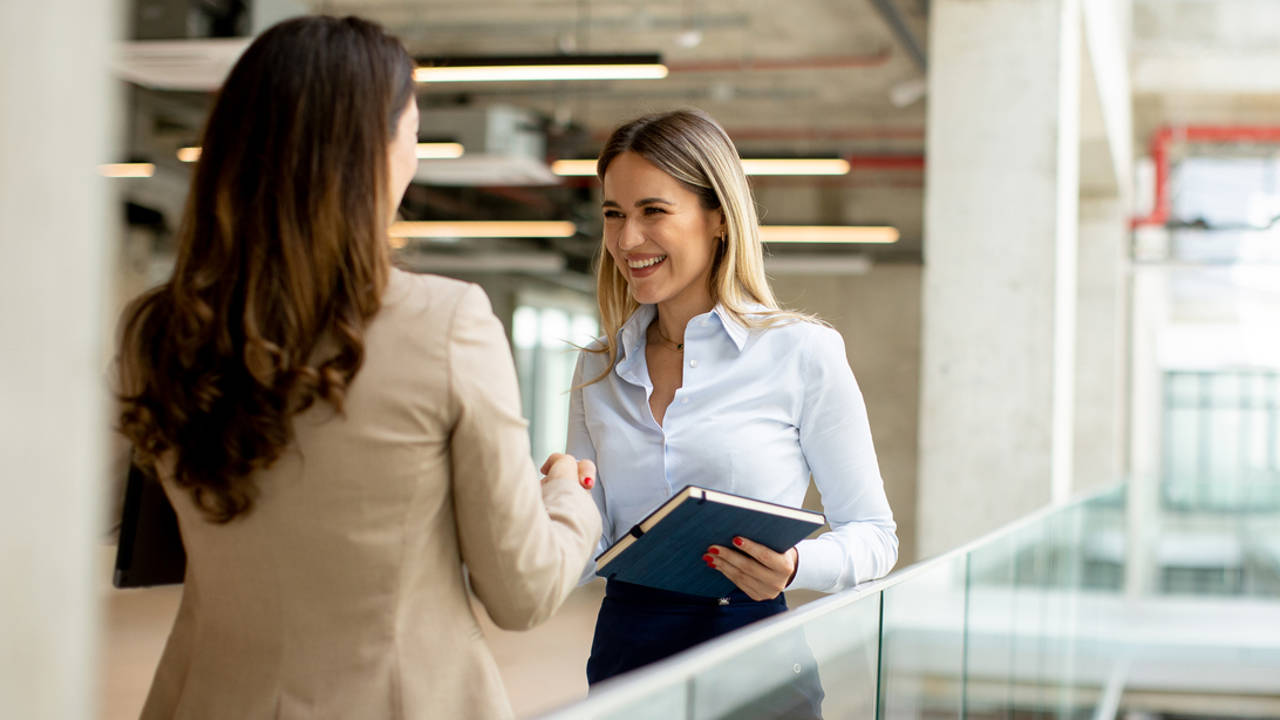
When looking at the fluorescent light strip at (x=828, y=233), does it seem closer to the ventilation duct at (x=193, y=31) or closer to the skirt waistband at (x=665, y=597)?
the ventilation duct at (x=193, y=31)

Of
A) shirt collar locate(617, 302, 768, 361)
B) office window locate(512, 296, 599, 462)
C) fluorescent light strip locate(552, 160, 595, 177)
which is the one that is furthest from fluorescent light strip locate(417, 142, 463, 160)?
office window locate(512, 296, 599, 462)

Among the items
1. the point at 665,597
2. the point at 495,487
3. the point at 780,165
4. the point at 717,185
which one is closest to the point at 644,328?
the point at 717,185

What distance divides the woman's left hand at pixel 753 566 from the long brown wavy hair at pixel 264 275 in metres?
0.75

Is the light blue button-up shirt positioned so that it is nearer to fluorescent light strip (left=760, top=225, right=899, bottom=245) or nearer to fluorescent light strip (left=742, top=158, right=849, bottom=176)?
fluorescent light strip (left=742, top=158, right=849, bottom=176)

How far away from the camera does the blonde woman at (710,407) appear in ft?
5.94

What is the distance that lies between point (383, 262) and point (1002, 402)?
177 inches

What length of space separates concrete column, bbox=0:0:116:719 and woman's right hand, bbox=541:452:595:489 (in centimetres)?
63

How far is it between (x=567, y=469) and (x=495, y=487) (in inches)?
10.2

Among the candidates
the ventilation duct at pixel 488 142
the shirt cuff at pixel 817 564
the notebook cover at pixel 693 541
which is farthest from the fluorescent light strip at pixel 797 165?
the notebook cover at pixel 693 541

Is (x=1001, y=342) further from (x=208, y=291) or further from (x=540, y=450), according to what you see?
(x=540, y=450)

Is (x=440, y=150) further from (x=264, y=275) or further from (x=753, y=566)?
(x=264, y=275)

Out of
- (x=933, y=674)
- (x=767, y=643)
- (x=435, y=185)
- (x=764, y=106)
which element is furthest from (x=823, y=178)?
(x=767, y=643)

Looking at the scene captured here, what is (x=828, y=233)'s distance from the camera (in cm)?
1105

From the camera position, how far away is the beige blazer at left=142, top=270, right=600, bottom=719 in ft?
3.54
